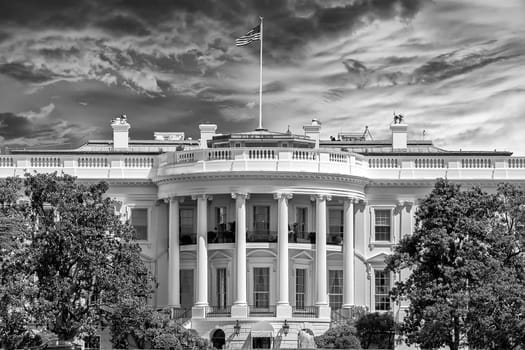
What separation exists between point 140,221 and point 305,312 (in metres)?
12.9

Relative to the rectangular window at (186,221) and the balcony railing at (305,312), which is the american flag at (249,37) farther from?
the balcony railing at (305,312)

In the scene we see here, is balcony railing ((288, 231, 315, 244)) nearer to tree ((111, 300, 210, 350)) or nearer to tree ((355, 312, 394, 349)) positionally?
tree ((355, 312, 394, 349))

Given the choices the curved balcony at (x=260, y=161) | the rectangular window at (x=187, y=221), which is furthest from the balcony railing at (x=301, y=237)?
the rectangular window at (x=187, y=221)

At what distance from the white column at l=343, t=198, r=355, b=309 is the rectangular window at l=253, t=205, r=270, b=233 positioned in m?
4.89

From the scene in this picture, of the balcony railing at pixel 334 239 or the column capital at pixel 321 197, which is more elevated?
the column capital at pixel 321 197

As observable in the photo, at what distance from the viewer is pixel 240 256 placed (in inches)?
3802

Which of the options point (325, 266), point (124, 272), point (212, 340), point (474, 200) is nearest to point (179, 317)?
point (212, 340)

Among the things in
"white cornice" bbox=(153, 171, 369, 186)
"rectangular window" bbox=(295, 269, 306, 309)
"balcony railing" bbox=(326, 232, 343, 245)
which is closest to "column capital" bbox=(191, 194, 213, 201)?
"white cornice" bbox=(153, 171, 369, 186)

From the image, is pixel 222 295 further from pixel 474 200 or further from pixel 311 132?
pixel 474 200

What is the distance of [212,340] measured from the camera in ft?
313

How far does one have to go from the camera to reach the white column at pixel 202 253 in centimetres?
9681

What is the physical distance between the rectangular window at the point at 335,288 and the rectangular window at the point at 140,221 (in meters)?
12.3

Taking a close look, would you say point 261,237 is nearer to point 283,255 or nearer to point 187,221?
point 283,255

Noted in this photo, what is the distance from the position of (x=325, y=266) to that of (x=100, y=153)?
56.0 feet
